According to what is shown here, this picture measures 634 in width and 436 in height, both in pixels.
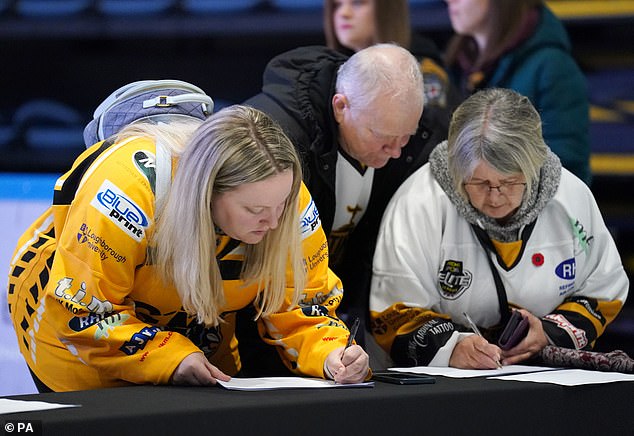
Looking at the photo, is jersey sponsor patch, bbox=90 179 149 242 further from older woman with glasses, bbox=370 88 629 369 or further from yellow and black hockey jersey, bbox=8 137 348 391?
older woman with glasses, bbox=370 88 629 369

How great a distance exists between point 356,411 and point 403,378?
0.80 ft

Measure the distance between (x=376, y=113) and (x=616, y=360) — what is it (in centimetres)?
75

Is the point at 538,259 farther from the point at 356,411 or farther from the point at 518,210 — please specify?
the point at 356,411

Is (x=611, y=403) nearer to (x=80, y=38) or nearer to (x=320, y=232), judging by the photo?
(x=320, y=232)

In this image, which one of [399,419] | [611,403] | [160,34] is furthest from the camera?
[160,34]

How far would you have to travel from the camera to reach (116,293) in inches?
77.5

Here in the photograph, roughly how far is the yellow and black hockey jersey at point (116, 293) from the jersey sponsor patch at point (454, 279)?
1.16ft

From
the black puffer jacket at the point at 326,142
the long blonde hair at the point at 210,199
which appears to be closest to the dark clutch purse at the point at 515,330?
the black puffer jacket at the point at 326,142

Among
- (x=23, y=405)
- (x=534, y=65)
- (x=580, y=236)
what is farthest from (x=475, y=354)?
(x=534, y=65)

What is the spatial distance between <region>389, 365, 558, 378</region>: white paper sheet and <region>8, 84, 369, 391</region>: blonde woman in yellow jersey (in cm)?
19

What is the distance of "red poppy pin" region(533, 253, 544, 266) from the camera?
98.3 inches

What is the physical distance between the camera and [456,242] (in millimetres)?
2480

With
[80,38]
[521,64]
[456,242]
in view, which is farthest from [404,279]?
[80,38]

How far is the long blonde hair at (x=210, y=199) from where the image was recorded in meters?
1.93
